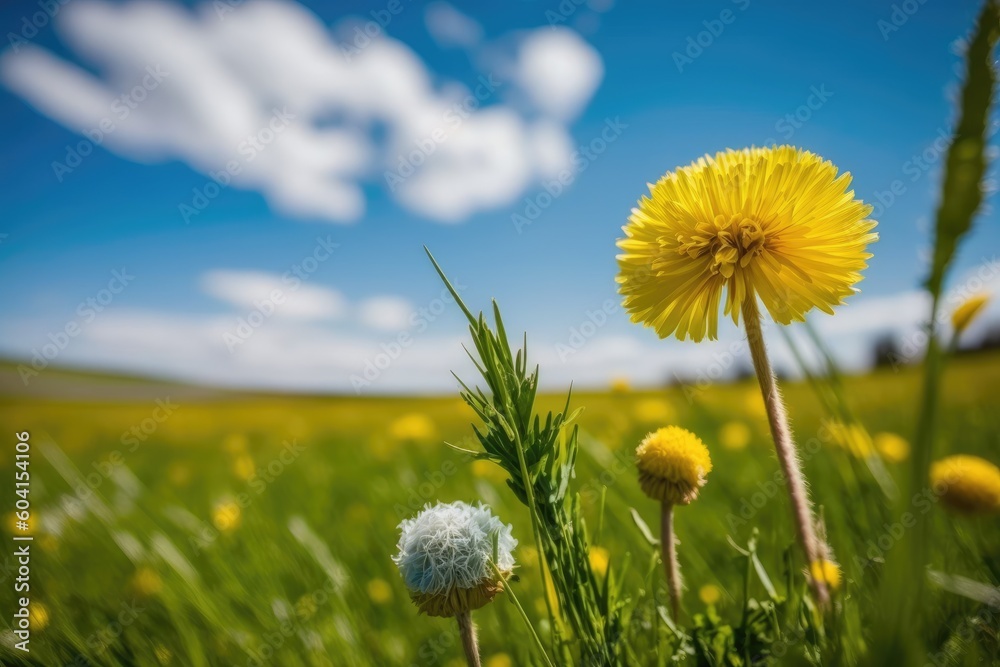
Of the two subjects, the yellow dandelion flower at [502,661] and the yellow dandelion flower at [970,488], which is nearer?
the yellow dandelion flower at [970,488]

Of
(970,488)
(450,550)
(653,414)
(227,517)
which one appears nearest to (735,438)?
(653,414)

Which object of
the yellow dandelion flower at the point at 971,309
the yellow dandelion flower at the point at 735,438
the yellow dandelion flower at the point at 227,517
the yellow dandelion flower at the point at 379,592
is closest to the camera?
the yellow dandelion flower at the point at 971,309

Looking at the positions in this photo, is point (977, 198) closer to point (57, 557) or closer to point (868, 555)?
point (868, 555)

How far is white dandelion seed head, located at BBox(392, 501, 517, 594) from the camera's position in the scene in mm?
950

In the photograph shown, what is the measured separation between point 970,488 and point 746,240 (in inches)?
31.4

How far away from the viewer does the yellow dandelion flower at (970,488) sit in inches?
50.9

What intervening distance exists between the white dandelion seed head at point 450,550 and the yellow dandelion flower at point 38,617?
48.0 inches

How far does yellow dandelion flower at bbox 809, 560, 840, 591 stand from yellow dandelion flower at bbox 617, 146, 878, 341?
0.45m

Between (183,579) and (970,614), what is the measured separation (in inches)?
69.8

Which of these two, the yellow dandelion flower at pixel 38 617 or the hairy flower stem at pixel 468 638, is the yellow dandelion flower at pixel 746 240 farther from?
the yellow dandelion flower at pixel 38 617

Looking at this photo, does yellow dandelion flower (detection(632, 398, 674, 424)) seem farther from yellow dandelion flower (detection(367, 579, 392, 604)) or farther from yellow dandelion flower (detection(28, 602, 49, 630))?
yellow dandelion flower (detection(28, 602, 49, 630))

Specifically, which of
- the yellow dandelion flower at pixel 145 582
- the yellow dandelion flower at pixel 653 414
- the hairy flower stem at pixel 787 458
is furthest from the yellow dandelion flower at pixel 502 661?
the yellow dandelion flower at pixel 653 414

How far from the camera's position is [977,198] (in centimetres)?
37

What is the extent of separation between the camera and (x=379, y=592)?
7.70ft
